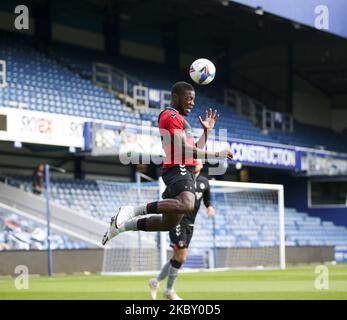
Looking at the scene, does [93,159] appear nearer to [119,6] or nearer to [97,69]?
[97,69]

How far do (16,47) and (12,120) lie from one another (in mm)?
5673

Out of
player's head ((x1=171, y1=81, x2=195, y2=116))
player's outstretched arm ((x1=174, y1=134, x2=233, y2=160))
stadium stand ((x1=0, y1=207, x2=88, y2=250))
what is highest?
player's head ((x1=171, y1=81, x2=195, y2=116))

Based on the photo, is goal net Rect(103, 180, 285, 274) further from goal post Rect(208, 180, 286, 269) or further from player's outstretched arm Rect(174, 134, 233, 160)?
player's outstretched arm Rect(174, 134, 233, 160)

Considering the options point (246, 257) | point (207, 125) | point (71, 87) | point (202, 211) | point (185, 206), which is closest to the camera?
point (185, 206)

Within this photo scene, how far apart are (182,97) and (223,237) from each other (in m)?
15.9

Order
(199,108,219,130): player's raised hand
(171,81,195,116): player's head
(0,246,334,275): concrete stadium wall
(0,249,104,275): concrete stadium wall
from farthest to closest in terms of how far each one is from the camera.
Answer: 1. (0,246,334,275): concrete stadium wall
2. (0,249,104,275): concrete stadium wall
3. (171,81,195,116): player's head
4. (199,108,219,130): player's raised hand

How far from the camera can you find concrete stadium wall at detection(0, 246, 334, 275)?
69.3 ft

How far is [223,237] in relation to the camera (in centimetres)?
2681

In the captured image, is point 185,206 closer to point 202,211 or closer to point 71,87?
point 202,211

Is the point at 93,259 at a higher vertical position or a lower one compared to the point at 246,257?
higher

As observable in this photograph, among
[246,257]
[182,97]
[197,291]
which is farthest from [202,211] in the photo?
[182,97]

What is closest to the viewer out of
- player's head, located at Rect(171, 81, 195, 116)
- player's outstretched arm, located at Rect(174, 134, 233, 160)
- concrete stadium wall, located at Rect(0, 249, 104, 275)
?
player's outstretched arm, located at Rect(174, 134, 233, 160)

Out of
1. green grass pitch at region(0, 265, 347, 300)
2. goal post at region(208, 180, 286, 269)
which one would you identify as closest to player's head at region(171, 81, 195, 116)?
green grass pitch at region(0, 265, 347, 300)

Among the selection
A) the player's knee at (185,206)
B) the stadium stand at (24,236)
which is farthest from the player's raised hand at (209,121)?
the stadium stand at (24,236)
